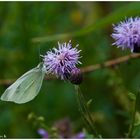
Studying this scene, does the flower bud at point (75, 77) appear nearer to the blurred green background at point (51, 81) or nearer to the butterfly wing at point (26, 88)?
the butterfly wing at point (26, 88)

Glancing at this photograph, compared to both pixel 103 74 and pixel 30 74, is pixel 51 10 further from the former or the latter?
pixel 30 74

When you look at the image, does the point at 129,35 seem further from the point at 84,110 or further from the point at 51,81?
the point at 51,81

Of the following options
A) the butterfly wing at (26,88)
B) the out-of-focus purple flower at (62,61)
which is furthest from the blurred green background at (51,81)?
the out-of-focus purple flower at (62,61)

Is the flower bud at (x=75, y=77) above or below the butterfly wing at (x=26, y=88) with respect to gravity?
above

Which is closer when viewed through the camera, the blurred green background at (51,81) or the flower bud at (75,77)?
the flower bud at (75,77)

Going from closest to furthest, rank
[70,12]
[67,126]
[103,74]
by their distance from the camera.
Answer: [67,126] < [103,74] < [70,12]

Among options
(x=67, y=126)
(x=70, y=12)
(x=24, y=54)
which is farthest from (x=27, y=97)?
(x=70, y=12)
